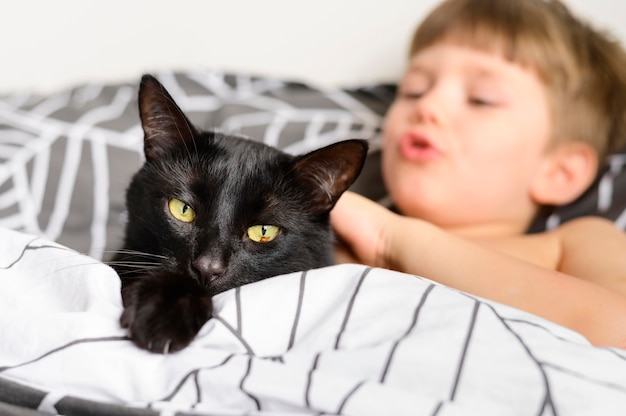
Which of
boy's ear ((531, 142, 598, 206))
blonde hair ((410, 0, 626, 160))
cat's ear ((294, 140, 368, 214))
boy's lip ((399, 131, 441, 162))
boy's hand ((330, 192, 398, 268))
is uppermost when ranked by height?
blonde hair ((410, 0, 626, 160))

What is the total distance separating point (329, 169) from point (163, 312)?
0.38 m

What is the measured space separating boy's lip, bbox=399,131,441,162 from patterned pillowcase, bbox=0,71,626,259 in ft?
0.80

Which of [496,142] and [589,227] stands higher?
[496,142]

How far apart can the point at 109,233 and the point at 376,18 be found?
1.10 metres

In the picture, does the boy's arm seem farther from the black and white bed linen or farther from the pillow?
the pillow

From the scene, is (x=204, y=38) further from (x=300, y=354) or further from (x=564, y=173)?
(x=300, y=354)

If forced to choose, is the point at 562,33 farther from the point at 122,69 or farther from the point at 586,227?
the point at 122,69

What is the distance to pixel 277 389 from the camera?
0.60 m

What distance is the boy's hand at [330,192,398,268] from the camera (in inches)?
47.0

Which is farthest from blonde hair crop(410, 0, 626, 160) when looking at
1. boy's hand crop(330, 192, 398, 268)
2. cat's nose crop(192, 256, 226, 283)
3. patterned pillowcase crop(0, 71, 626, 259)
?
cat's nose crop(192, 256, 226, 283)

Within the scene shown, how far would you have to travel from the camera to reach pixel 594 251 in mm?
1201

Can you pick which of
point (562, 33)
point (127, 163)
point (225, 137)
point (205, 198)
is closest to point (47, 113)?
point (127, 163)

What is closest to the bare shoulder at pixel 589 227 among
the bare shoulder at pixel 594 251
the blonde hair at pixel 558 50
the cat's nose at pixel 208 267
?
the bare shoulder at pixel 594 251

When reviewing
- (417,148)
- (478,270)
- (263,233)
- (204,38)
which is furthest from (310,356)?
(204,38)
